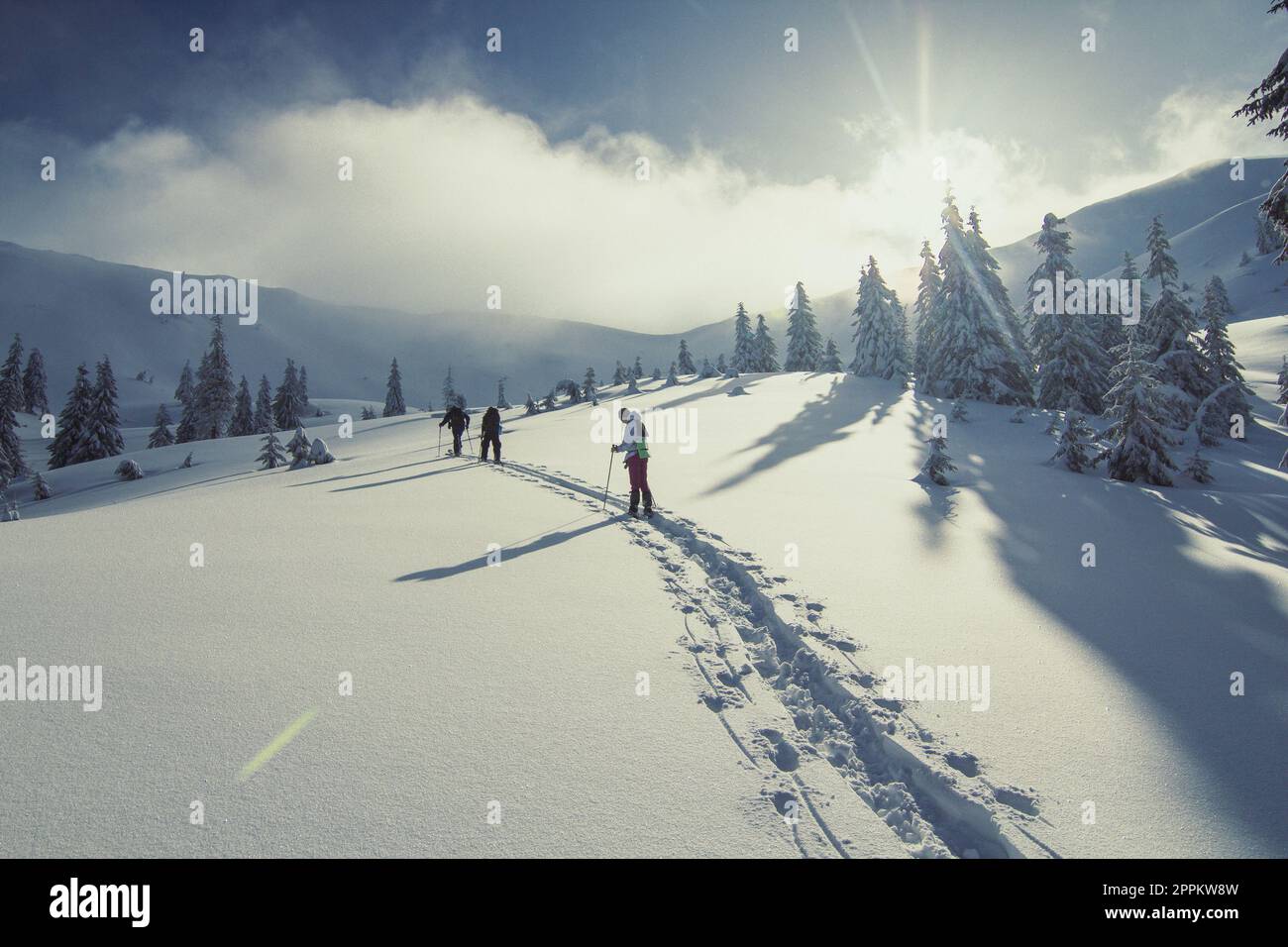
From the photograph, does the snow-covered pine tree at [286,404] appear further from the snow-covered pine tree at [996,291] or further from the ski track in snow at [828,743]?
the ski track in snow at [828,743]

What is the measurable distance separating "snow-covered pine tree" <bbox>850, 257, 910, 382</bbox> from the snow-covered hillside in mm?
39260

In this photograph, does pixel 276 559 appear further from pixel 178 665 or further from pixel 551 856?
pixel 551 856

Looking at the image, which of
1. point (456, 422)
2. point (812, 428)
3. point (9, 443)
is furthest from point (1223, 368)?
point (9, 443)

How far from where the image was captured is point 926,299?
143 ft

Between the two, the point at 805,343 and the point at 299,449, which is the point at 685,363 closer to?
the point at 805,343

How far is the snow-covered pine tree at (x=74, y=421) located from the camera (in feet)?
141

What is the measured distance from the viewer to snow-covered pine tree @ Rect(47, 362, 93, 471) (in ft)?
141

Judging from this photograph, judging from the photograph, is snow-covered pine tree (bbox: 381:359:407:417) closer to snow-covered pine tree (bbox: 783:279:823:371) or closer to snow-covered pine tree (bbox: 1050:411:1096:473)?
snow-covered pine tree (bbox: 783:279:823:371)

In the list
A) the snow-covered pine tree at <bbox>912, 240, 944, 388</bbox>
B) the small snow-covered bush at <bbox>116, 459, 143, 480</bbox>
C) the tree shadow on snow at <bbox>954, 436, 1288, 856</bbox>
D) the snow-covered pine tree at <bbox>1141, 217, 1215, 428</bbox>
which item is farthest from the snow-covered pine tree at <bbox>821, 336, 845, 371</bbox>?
the small snow-covered bush at <bbox>116, 459, 143, 480</bbox>

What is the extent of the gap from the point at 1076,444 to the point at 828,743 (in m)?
16.9

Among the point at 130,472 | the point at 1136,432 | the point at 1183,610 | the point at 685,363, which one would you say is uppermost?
the point at 685,363

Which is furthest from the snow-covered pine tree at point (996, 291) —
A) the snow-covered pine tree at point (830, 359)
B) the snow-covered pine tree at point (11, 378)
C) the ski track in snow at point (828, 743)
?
the snow-covered pine tree at point (11, 378)

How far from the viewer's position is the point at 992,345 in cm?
3456
